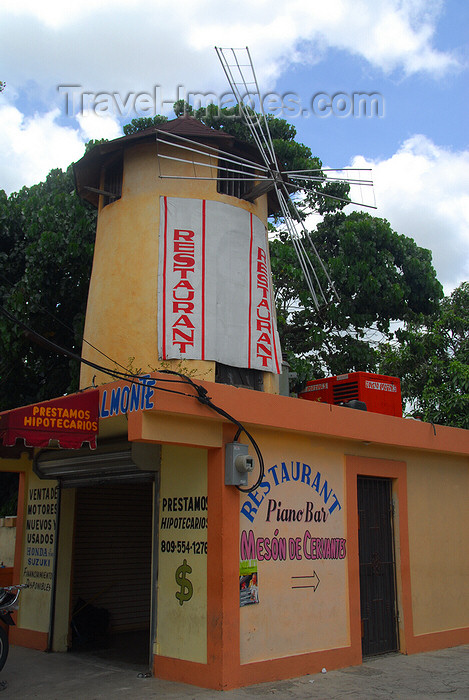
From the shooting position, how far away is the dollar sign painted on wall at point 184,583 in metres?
8.08

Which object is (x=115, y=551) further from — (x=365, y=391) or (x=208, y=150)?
(x=208, y=150)

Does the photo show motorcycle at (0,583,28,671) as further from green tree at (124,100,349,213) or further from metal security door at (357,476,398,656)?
green tree at (124,100,349,213)

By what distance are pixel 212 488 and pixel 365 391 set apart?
396 cm

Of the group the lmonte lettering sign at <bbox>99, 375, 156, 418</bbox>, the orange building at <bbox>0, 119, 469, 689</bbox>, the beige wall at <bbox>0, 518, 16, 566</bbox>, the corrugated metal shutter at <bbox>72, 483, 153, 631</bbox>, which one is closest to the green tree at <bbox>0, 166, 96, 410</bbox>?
the orange building at <bbox>0, 119, 469, 689</bbox>

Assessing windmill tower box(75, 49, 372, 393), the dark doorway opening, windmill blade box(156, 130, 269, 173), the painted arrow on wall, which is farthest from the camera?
the dark doorway opening

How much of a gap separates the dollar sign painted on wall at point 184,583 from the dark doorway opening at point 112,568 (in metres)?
3.15

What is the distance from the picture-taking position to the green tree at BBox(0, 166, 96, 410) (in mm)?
14359

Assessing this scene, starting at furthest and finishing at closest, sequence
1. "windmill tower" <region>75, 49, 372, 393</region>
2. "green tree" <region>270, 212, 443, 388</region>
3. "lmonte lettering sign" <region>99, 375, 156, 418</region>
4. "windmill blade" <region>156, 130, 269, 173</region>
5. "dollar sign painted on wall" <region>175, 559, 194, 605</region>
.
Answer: "green tree" <region>270, 212, 443, 388</region> < "windmill blade" <region>156, 130, 269, 173</region> < "windmill tower" <region>75, 49, 372, 393</region> < "dollar sign painted on wall" <region>175, 559, 194, 605</region> < "lmonte lettering sign" <region>99, 375, 156, 418</region>

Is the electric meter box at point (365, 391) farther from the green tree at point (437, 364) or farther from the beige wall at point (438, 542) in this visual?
the green tree at point (437, 364)

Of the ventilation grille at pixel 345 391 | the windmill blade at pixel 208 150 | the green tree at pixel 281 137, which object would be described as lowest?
the ventilation grille at pixel 345 391

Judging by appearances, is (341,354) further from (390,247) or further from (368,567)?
(368,567)

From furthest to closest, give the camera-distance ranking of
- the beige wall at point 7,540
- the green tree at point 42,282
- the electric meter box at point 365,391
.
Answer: the green tree at point 42,282 → the beige wall at point 7,540 → the electric meter box at point 365,391

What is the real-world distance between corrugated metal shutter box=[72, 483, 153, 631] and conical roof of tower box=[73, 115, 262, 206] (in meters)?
5.56

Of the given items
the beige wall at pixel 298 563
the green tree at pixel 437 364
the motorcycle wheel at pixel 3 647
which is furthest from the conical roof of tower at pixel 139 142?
the green tree at pixel 437 364
